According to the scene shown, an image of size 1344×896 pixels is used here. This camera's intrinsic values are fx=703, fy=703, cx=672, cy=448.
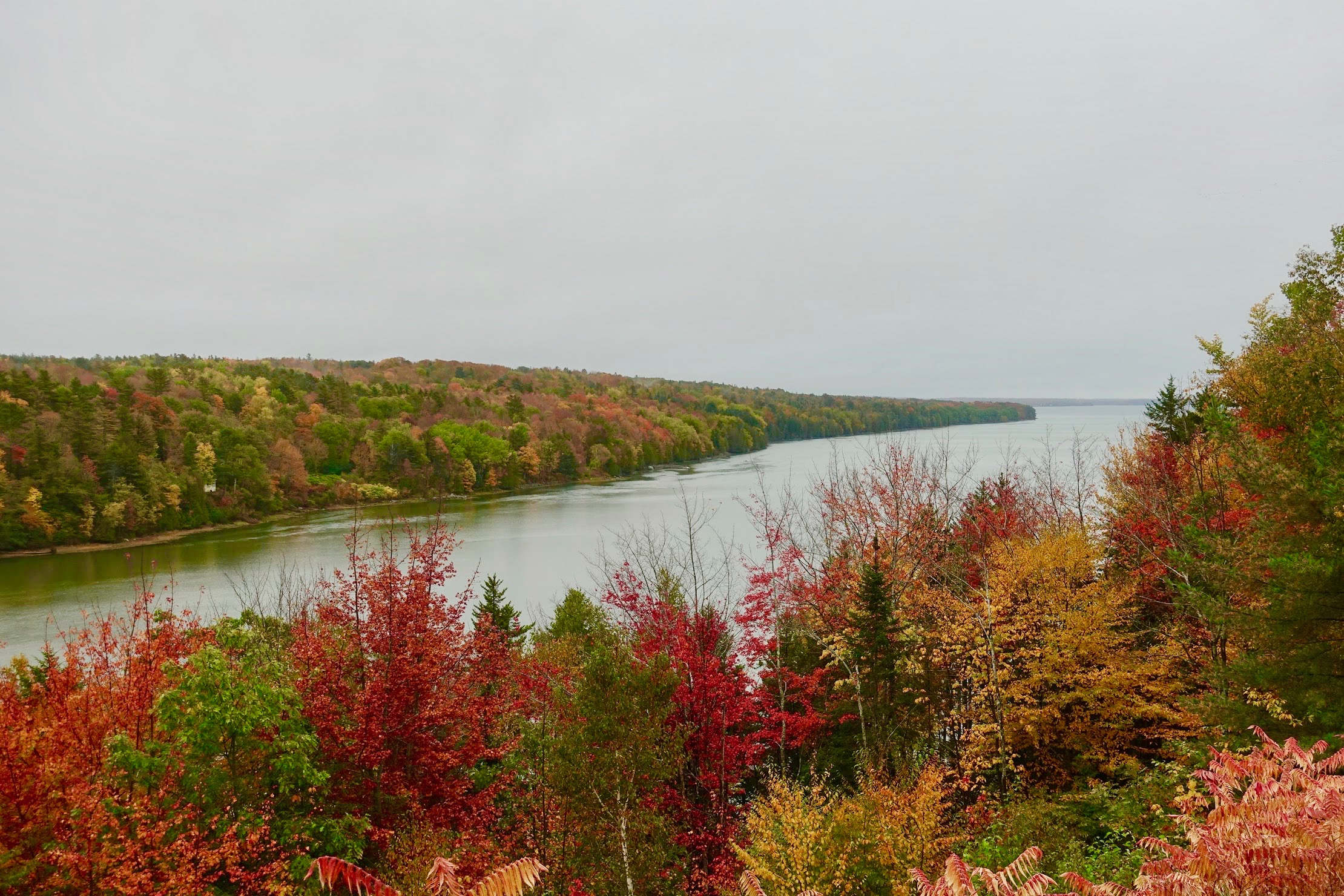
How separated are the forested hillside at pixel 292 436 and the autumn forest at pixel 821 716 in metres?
15.8

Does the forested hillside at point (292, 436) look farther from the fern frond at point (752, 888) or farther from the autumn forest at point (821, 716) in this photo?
the fern frond at point (752, 888)

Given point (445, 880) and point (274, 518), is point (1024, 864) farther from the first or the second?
point (274, 518)

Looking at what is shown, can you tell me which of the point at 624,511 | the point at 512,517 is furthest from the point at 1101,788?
the point at 512,517

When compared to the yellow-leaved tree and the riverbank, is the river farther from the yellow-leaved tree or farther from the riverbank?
the yellow-leaved tree

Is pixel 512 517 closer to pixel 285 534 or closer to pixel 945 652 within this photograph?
pixel 285 534

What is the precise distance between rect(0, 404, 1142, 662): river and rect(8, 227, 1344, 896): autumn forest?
24.8ft

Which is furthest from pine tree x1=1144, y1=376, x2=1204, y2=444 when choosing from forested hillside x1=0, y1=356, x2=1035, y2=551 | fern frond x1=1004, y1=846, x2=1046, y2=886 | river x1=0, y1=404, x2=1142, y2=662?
forested hillside x1=0, y1=356, x2=1035, y2=551

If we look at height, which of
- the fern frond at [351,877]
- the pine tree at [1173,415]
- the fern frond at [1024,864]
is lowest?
the fern frond at [1024,864]

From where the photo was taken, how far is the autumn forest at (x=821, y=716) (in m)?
8.22

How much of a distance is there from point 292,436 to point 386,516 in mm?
50758

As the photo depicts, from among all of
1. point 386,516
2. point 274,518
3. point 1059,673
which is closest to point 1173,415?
point 1059,673

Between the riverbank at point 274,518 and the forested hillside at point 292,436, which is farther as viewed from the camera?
the forested hillside at point 292,436

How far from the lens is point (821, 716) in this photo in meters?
17.0

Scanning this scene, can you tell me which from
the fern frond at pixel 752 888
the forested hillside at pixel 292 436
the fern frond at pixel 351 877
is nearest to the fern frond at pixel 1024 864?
the fern frond at pixel 752 888
